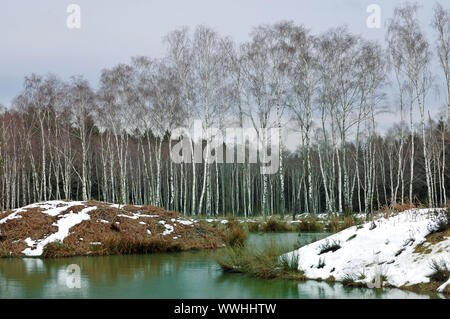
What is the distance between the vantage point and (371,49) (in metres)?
27.3

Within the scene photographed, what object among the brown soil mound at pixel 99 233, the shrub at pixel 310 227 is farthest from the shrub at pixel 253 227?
the brown soil mound at pixel 99 233

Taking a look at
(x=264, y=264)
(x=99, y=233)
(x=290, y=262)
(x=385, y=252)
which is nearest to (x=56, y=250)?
(x=99, y=233)

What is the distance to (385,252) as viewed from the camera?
8805 mm

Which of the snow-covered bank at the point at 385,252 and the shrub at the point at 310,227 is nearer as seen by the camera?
the snow-covered bank at the point at 385,252

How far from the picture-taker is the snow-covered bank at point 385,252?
26.4 ft

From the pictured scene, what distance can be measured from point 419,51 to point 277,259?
19799 millimetres

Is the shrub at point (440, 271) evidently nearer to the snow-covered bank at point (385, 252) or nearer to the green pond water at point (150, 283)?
the snow-covered bank at point (385, 252)

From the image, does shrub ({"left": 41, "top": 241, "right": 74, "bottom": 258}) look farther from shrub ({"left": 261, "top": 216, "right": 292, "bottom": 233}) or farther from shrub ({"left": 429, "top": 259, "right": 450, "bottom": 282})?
shrub ({"left": 429, "top": 259, "right": 450, "bottom": 282})

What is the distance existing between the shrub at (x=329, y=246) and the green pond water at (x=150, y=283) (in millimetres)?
969

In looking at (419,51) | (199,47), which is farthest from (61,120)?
(419,51)

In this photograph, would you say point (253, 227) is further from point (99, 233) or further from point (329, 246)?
point (329, 246)

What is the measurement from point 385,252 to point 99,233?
337 inches

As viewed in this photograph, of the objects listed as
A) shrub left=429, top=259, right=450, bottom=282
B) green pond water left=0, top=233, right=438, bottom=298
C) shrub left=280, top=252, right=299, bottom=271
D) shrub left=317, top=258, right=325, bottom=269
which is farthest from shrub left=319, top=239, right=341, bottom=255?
shrub left=429, top=259, right=450, bottom=282
